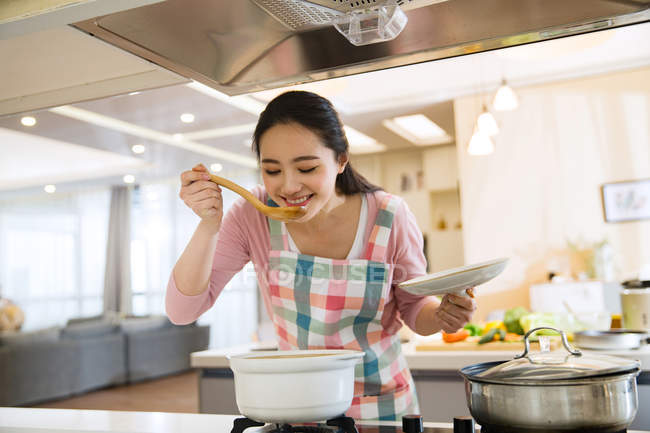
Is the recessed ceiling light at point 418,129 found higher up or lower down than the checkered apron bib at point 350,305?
higher up

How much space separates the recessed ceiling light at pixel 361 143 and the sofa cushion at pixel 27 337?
12.0 feet

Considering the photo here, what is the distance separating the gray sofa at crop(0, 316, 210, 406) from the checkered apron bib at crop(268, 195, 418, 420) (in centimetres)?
519

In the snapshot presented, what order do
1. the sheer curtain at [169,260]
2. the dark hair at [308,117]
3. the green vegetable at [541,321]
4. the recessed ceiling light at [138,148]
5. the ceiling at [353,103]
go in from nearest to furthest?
the dark hair at [308,117]
the green vegetable at [541,321]
the ceiling at [353,103]
the recessed ceiling light at [138,148]
the sheer curtain at [169,260]

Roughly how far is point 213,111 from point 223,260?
13.1ft

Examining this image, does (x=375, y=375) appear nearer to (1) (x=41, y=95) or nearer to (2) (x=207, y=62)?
(2) (x=207, y=62)

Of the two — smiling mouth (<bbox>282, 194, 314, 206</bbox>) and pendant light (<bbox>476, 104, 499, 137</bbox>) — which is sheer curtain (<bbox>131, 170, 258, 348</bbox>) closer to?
pendant light (<bbox>476, 104, 499, 137</bbox>)

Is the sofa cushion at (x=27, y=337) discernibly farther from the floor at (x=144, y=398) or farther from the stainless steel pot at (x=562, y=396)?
the stainless steel pot at (x=562, y=396)

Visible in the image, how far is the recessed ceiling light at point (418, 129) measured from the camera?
5.94 meters

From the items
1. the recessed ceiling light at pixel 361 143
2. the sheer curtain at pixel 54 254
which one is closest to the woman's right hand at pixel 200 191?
the recessed ceiling light at pixel 361 143

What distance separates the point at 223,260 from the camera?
4.53ft

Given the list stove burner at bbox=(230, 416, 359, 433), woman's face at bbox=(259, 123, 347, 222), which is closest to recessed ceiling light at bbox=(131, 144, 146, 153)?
woman's face at bbox=(259, 123, 347, 222)

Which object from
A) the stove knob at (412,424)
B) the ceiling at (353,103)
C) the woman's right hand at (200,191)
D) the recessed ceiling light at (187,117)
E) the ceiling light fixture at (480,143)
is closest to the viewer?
the stove knob at (412,424)

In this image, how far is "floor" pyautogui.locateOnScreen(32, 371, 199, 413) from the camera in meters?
5.36

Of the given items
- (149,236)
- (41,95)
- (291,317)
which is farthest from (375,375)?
(149,236)
